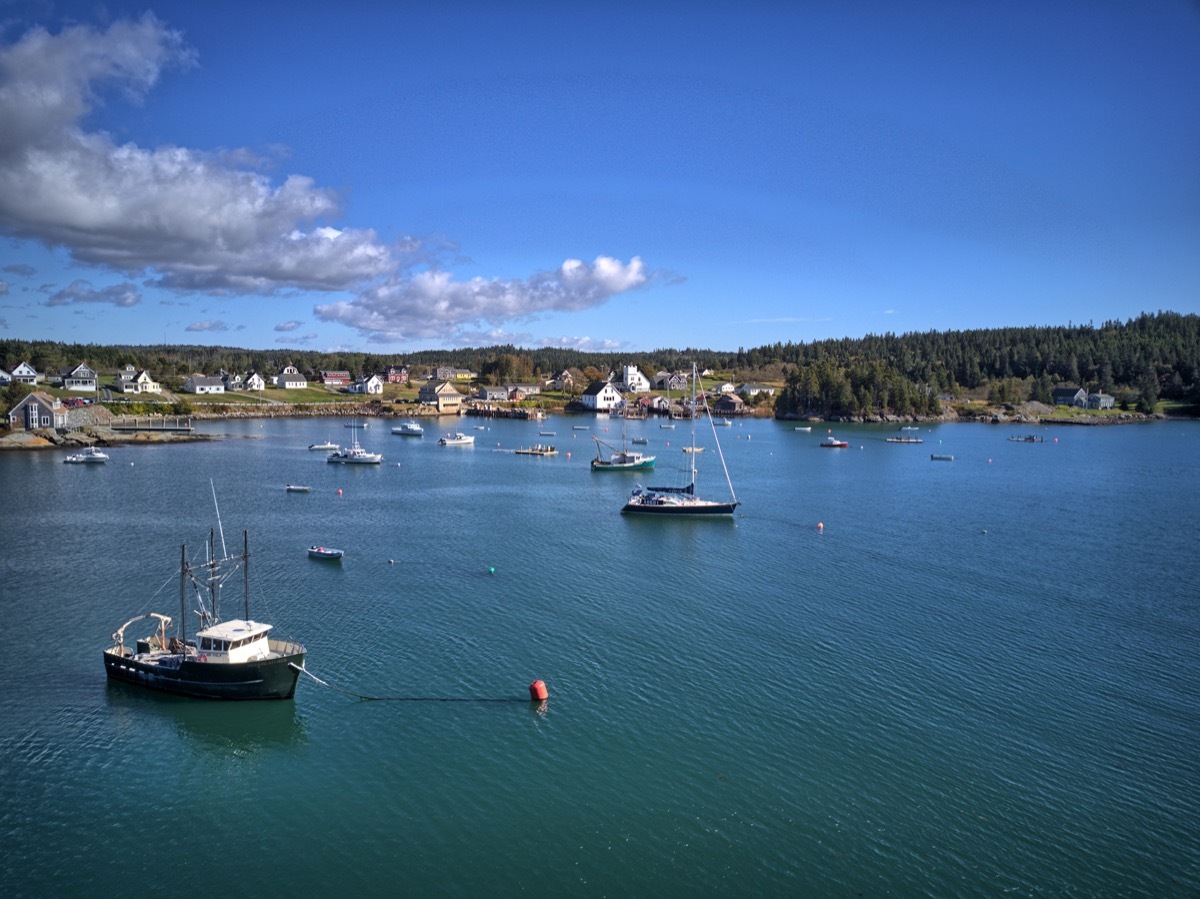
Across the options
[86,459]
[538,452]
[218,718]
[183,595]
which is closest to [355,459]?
[538,452]

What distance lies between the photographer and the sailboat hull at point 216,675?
2302 cm

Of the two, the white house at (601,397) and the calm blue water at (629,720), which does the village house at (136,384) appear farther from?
the calm blue water at (629,720)

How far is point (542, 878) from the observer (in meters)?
16.0

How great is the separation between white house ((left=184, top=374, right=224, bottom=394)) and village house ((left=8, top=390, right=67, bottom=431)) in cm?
6087

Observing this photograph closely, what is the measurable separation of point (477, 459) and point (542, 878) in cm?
7215

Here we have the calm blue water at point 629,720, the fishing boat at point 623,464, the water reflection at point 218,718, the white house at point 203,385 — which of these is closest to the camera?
the calm blue water at point 629,720

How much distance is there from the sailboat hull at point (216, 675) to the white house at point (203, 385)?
142774 mm

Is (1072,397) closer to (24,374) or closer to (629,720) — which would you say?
(629,720)

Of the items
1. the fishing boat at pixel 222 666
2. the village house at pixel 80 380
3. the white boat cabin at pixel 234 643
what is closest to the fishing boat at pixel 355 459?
the fishing boat at pixel 222 666

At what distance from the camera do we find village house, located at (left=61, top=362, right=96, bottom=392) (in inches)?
A: 5246

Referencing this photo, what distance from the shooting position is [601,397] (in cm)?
16375

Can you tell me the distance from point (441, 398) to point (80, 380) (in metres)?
60.8

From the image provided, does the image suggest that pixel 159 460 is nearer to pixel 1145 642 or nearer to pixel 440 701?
pixel 440 701

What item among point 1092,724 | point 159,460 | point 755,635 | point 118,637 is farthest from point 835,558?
point 159,460
